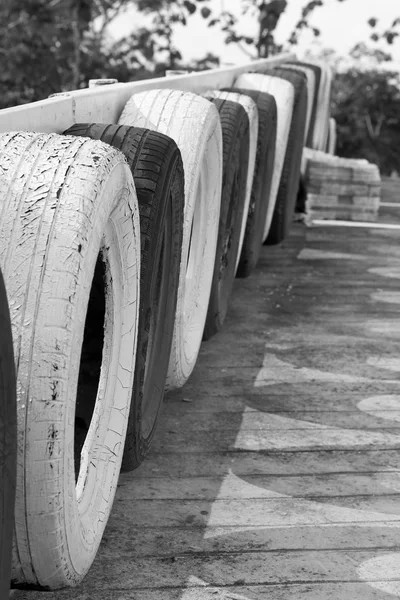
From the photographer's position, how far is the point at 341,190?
859 centimetres

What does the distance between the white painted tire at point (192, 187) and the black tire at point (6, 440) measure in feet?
5.80

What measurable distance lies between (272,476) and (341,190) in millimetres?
5467

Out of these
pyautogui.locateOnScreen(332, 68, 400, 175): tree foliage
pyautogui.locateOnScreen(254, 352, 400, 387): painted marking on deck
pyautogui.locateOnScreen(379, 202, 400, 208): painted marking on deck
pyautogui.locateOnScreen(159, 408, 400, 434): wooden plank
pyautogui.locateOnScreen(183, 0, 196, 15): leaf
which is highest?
pyautogui.locateOnScreen(183, 0, 196, 15): leaf

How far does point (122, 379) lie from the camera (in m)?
2.92

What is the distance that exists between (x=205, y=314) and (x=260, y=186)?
152 centimetres

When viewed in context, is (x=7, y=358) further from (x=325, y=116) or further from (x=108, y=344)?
(x=325, y=116)

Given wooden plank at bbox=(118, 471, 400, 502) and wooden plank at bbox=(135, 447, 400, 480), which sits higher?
wooden plank at bbox=(118, 471, 400, 502)

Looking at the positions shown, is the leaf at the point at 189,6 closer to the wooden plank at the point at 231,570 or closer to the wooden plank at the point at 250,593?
the wooden plank at the point at 231,570

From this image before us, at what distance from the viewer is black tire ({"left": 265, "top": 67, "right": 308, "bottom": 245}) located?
6906mm

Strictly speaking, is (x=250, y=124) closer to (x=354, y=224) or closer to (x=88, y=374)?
(x=88, y=374)

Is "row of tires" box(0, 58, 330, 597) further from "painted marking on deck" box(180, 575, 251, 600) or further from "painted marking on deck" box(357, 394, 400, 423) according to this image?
"painted marking on deck" box(357, 394, 400, 423)

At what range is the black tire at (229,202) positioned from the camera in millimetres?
4648

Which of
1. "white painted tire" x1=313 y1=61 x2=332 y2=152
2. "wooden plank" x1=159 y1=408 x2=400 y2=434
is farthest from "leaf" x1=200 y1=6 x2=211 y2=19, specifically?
"wooden plank" x1=159 y1=408 x2=400 y2=434

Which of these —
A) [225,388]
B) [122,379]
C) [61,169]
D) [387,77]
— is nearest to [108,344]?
[122,379]
